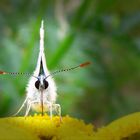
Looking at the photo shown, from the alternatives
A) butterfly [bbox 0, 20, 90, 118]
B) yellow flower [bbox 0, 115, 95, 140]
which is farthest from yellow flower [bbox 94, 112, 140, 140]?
butterfly [bbox 0, 20, 90, 118]

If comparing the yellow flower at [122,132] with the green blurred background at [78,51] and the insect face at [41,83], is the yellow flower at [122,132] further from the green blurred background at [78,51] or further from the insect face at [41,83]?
the green blurred background at [78,51]

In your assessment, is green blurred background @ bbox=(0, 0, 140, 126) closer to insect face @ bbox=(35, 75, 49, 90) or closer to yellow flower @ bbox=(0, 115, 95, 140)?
insect face @ bbox=(35, 75, 49, 90)

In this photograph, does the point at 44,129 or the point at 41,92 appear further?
the point at 41,92

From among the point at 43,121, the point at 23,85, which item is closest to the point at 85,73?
the point at 23,85

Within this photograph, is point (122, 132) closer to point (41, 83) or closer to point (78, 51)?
point (41, 83)

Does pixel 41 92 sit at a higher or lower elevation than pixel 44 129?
higher

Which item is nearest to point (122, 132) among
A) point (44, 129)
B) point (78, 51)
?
point (44, 129)

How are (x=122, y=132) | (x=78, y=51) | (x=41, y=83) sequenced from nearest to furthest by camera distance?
(x=122, y=132)
(x=41, y=83)
(x=78, y=51)
